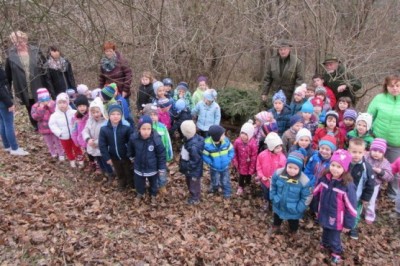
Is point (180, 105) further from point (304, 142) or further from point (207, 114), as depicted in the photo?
point (304, 142)

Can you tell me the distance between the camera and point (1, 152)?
262 inches

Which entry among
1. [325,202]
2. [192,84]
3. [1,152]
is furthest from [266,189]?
[1,152]

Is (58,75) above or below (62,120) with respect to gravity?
above

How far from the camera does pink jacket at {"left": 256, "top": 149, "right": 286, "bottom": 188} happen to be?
5.34 meters

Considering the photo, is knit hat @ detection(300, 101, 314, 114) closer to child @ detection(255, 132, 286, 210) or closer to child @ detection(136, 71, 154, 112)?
child @ detection(255, 132, 286, 210)

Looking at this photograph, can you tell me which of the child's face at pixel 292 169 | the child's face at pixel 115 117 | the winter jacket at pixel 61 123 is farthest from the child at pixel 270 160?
the winter jacket at pixel 61 123

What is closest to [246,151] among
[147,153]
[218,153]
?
[218,153]

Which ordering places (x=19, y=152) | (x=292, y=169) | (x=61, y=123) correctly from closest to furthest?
(x=292, y=169), (x=61, y=123), (x=19, y=152)

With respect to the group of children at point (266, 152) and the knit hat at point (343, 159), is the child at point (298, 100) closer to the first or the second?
the group of children at point (266, 152)

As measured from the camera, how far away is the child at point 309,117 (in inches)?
241

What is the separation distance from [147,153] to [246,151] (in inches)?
68.6

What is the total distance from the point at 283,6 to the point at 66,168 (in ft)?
20.4

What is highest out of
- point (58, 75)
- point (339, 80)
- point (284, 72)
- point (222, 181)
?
point (58, 75)

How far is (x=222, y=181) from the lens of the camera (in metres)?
6.00
